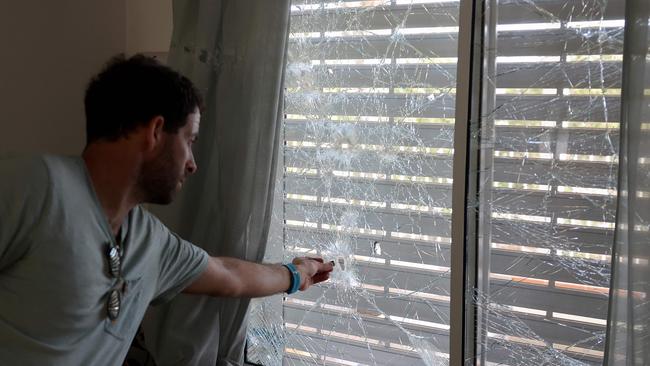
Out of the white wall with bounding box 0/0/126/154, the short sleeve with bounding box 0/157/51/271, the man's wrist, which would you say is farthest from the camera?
the white wall with bounding box 0/0/126/154

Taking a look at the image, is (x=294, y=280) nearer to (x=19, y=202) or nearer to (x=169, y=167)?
(x=169, y=167)

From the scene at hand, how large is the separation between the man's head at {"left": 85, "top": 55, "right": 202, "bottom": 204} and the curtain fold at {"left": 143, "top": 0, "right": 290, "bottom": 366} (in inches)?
13.5

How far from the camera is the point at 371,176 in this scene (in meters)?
1.45

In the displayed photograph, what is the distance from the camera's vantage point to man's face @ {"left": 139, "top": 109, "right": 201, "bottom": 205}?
107cm

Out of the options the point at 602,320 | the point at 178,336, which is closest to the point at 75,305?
the point at 178,336

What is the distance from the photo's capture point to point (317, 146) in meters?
1.54

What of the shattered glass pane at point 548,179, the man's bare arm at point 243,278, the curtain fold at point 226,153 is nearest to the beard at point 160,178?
the man's bare arm at point 243,278

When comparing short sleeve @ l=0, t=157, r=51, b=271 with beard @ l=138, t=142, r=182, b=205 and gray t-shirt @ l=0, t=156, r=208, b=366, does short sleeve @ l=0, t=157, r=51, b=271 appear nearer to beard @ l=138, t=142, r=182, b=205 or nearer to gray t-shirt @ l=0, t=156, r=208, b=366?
gray t-shirt @ l=0, t=156, r=208, b=366

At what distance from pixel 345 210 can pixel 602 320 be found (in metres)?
0.71

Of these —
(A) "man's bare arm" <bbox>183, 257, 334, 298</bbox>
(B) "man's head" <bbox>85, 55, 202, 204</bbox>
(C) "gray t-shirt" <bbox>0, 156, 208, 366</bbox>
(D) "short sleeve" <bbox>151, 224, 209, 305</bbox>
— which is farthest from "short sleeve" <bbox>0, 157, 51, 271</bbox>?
(A) "man's bare arm" <bbox>183, 257, 334, 298</bbox>

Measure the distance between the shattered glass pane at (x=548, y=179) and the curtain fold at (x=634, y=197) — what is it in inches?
4.4

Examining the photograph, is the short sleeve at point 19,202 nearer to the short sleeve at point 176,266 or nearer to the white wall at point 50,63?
the short sleeve at point 176,266

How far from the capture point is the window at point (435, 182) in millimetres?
1146

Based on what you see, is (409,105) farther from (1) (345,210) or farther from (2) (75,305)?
(2) (75,305)
